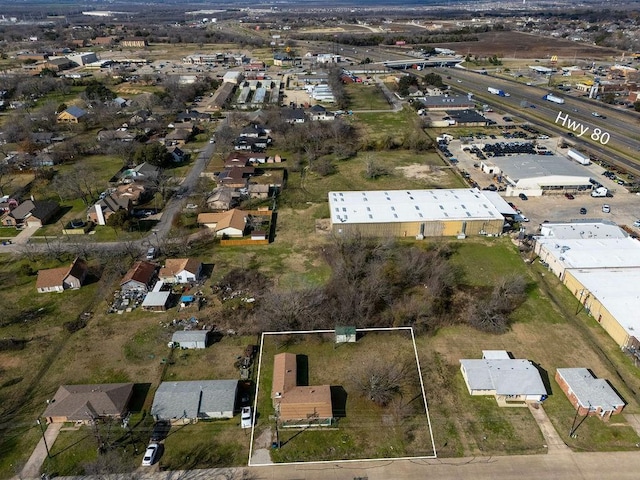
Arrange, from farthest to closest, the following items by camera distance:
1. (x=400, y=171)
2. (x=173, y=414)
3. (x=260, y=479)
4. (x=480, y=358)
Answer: (x=400, y=171) → (x=480, y=358) → (x=173, y=414) → (x=260, y=479)

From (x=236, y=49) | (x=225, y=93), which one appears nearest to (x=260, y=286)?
(x=225, y=93)

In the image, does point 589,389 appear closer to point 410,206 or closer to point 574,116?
point 410,206

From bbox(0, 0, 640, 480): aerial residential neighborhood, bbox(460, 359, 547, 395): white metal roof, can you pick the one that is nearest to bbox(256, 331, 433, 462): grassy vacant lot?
bbox(0, 0, 640, 480): aerial residential neighborhood

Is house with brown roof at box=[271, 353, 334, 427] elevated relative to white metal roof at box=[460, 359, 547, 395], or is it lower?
lower

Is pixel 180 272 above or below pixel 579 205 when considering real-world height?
below

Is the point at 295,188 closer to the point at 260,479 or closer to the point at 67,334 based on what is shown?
the point at 67,334

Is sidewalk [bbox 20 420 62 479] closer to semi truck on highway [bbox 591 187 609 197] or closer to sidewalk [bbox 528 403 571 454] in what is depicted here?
sidewalk [bbox 528 403 571 454]

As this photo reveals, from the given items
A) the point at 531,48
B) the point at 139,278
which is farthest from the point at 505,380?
the point at 531,48
